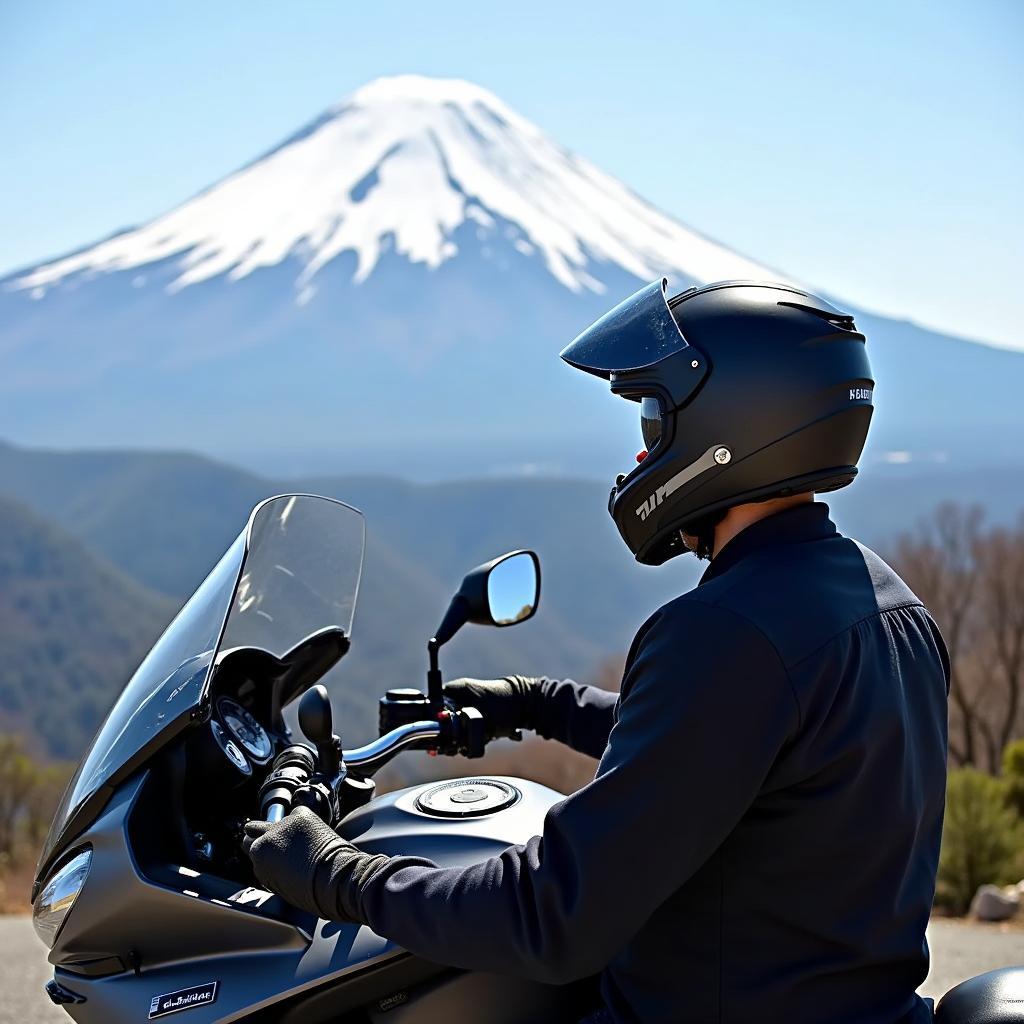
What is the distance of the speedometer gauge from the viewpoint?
88.7 inches

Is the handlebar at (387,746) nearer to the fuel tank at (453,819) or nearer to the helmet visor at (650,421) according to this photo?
the fuel tank at (453,819)

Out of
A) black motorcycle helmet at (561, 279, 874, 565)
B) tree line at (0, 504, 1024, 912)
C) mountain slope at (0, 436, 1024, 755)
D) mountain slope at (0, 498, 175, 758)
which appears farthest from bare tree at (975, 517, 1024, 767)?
mountain slope at (0, 498, 175, 758)

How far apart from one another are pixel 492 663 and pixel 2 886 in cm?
12698

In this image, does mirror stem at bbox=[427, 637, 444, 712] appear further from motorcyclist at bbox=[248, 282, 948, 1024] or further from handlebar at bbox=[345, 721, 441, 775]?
motorcyclist at bbox=[248, 282, 948, 1024]

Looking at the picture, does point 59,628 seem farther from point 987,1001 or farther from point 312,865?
point 987,1001

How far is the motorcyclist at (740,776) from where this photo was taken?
1.52 m

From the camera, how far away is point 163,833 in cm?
197

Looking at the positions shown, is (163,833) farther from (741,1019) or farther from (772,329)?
(772,329)

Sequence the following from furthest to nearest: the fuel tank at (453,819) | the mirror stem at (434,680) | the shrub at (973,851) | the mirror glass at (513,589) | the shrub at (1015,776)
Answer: the shrub at (1015,776), the shrub at (973,851), the mirror glass at (513,589), the mirror stem at (434,680), the fuel tank at (453,819)

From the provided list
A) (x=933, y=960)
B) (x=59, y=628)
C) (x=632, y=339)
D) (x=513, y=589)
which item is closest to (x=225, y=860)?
(x=513, y=589)

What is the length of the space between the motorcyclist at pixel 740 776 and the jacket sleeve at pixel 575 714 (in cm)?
85

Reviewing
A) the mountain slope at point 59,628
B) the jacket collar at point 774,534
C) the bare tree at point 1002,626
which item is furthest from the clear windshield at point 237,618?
the mountain slope at point 59,628

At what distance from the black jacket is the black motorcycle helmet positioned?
0.17 m

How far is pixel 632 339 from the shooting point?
1895mm
